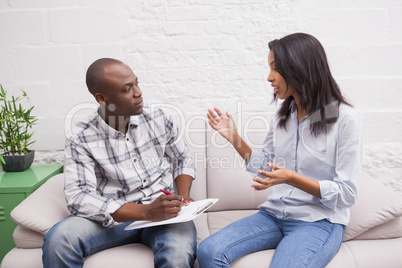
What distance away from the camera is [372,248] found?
1403 mm

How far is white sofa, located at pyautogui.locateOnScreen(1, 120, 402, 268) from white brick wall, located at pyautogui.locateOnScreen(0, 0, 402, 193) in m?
0.51

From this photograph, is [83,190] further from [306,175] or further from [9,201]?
[306,175]

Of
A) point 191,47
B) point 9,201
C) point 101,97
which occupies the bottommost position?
point 9,201

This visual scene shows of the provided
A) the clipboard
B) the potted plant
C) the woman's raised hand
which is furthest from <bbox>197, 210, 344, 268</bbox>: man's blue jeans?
the potted plant

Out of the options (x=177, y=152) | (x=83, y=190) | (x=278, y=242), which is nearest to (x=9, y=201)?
(x=83, y=190)

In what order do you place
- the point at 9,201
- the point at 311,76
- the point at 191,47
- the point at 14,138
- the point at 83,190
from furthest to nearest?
the point at 191,47 < the point at 14,138 < the point at 9,201 < the point at 83,190 < the point at 311,76

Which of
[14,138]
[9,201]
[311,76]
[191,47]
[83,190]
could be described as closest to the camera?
[311,76]

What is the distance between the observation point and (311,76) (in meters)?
1.31

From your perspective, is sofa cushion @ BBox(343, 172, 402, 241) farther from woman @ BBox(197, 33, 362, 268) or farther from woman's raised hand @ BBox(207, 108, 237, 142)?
woman's raised hand @ BBox(207, 108, 237, 142)

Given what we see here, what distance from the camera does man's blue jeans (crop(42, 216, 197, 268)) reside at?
1.28m

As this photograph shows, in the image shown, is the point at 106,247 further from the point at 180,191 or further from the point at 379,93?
the point at 379,93

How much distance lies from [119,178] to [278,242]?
2.26ft

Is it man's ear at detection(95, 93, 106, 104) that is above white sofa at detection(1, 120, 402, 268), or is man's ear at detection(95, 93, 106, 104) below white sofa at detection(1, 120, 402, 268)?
above

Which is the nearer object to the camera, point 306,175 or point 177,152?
point 306,175
